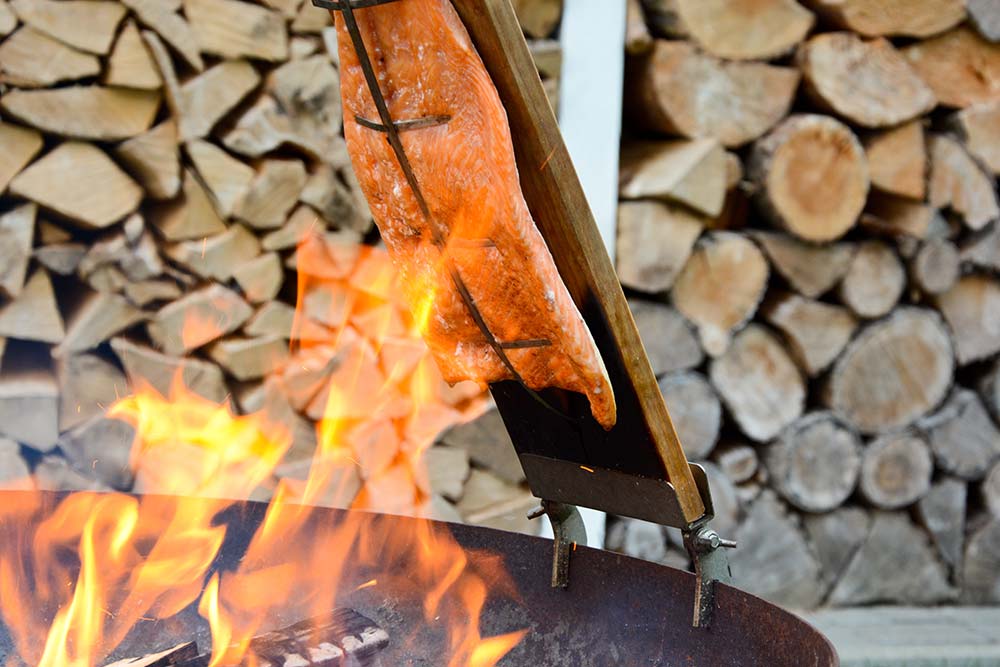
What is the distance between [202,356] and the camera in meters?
2.60

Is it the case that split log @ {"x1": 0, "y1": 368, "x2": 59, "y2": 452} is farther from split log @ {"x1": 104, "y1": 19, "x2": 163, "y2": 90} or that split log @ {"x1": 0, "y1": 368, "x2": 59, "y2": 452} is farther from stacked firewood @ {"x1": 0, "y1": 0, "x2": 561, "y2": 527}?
split log @ {"x1": 104, "y1": 19, "x2": 163, "y2": 90}

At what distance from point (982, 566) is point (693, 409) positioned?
48.5 inches

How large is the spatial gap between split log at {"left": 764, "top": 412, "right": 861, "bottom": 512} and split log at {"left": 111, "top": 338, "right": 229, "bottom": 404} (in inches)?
66.9

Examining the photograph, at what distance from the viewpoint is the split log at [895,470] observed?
3176mm

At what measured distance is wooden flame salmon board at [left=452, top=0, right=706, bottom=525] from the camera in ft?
3.95

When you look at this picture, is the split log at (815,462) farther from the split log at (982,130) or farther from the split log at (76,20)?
the split log at (76,20)

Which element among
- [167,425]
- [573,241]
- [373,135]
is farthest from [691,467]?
[167,425]

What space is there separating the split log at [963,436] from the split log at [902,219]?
574 mm

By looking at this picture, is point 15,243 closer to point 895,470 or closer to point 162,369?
point 162,369

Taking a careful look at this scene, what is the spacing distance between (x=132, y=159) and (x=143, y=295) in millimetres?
341

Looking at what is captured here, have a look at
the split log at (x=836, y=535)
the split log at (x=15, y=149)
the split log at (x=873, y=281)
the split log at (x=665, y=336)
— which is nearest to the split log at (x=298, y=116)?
the split log at (x=15, y=149)

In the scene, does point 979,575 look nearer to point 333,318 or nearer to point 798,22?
point 798,22

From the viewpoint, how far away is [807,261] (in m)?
3.00

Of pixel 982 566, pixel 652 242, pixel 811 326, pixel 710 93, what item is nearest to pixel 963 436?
pixel 982 566
